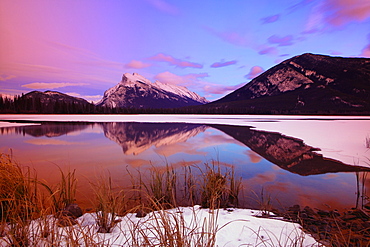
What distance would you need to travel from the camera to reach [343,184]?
24.5 ft

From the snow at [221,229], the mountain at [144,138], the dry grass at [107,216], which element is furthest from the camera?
the mountain at [144,138]

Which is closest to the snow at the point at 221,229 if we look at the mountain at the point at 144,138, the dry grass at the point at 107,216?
the dry grass at the point at 107,216

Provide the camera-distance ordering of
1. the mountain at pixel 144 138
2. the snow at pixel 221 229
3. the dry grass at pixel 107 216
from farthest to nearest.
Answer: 1. the mountain at pixel 144 138
2. the snow at pixel 221 229
3. the dry grass at pixel 107 216

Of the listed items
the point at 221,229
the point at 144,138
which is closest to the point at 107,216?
the point at 221,229

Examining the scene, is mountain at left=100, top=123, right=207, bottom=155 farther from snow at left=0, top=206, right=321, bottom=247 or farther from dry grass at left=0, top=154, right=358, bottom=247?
snow at left=0, top=206, right=321, bottom=247

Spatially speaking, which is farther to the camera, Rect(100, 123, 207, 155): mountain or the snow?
Rect(100, 123, 207, 155): mountain

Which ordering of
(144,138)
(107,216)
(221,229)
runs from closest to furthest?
(107,216) → (221,229) → (144,138)

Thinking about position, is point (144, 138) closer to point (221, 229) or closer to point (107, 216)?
point (107, 216)

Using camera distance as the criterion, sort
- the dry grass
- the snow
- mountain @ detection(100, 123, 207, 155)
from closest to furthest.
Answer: the dry grass < the snow < mountain @ detection(100, 123, 207, 155)

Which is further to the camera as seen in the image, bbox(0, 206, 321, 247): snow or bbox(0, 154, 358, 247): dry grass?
bbox(0, 206, 321, 247): snow

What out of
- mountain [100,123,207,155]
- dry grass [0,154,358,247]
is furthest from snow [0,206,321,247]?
mountain [100,123,207,155]

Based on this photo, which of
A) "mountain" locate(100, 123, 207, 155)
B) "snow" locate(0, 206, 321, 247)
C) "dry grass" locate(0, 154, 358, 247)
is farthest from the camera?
"mountain" locate(100, 123, 207, 155)

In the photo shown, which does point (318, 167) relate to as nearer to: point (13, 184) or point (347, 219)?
point (347, 219)

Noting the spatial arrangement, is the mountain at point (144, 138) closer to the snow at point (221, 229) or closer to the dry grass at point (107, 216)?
the dry grass at point (107, 216)
